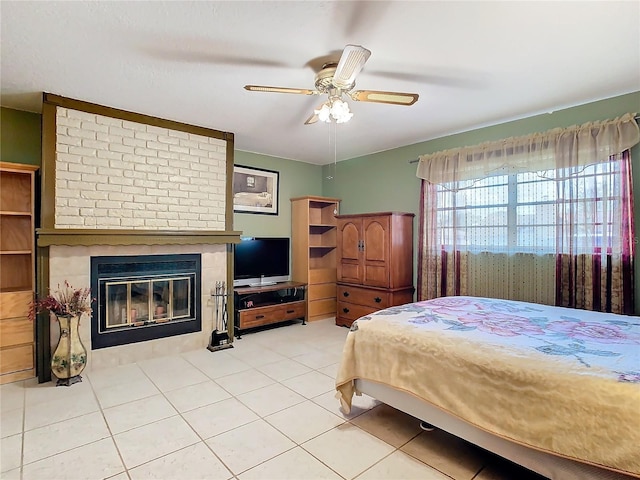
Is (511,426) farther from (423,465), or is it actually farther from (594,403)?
(423,465)

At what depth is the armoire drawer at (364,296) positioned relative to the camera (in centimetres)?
426

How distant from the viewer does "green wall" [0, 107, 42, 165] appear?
123 inches

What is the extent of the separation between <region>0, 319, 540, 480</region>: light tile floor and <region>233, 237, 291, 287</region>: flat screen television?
5.14 ft

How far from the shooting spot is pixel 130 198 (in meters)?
3.36

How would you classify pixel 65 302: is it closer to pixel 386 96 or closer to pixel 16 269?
pixel 16 269

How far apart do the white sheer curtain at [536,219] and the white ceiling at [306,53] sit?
41cm

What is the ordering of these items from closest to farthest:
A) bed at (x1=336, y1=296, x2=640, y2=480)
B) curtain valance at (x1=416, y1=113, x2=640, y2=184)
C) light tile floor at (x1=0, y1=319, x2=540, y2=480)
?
1. bed at (x1=336, y1=296, x2=640, y2=480)
2. light tile floor at (x1=0, y1=319, x2=540, y2=480)
3. curtain valance at (x1=416, y1=113, x2=640, y2=184)

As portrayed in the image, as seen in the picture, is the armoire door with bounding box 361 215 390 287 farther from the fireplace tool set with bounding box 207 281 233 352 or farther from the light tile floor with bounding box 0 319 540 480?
the fireplace tool set with bounding box 207 281 233 352

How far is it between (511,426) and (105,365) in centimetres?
342

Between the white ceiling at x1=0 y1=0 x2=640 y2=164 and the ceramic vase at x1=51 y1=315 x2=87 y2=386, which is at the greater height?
the white ceiling at x1=0 y1=0 x2=640 y2=164

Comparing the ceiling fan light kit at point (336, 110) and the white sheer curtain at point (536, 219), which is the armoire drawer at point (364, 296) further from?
the ceiling fan light kit at point (336, 110)

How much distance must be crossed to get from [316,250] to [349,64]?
146 inches

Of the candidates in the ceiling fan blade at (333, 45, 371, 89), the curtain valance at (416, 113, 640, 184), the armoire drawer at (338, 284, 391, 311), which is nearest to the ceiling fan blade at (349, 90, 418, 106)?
the ceiling fan blade at (333, 45, 371, 89)

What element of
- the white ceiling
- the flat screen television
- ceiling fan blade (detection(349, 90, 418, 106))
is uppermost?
the white ceiling
